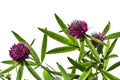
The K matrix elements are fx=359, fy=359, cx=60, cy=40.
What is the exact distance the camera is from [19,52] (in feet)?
9.23

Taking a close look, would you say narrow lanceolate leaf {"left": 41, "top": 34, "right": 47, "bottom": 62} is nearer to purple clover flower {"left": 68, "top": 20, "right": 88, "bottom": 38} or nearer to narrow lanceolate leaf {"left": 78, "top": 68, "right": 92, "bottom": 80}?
purple clover flower {"left": 68, "top": 20, "right": 88, "bottom": 38}

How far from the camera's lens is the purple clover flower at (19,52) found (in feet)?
9.14

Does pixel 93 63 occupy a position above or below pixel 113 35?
below

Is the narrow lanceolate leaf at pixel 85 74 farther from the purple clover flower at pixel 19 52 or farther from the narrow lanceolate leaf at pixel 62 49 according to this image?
the purple clover flower at pixel 19 52

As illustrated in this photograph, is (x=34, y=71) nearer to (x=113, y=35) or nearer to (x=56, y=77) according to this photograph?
(x=56, y=77)

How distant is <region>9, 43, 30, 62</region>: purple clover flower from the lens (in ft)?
9.14

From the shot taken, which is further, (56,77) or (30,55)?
(30,55)

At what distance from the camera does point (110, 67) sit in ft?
9.25

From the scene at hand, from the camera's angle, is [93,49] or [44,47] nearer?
[93,49]

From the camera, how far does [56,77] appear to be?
2.68 meters

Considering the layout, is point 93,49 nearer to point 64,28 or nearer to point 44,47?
point 64,28

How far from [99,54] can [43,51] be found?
50 cm

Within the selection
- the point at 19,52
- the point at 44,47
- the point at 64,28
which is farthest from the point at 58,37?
the point at 19,52

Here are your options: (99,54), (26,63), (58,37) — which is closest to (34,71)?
(26,63)
